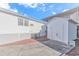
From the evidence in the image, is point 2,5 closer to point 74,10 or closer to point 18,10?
point 18,10

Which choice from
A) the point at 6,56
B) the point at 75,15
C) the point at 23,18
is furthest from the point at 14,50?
the point at 75,15

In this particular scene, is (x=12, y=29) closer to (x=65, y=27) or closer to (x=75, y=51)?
(x=65, y=27)

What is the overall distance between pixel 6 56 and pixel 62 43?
2.60ft

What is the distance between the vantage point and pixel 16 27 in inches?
191

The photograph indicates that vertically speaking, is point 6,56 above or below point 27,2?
below

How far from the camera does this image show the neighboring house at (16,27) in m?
4.83

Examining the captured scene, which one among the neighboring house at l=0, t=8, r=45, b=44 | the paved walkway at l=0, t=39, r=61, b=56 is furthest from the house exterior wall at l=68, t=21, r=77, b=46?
the neighboring house at l=0, t=8, r=45, b=44

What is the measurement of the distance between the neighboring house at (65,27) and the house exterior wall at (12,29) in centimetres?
17

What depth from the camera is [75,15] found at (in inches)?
190

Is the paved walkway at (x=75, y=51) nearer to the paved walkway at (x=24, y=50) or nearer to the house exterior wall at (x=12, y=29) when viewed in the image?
the paved walkway at (x=24, y=50)

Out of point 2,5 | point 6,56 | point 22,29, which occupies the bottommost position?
point 6,56

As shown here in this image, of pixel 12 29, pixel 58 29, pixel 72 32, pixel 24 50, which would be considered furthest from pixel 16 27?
pixel 72 32

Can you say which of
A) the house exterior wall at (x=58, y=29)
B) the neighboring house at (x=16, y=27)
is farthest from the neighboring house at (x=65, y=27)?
the neighboring house at (x=16, y=27)

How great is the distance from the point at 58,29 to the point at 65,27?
0.33ft
